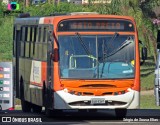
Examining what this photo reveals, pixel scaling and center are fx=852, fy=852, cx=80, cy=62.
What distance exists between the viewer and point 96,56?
23.1 metres

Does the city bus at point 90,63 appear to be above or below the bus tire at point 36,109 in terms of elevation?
above

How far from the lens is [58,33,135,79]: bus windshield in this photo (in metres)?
22.9

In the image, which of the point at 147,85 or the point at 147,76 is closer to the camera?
the point at 147,85

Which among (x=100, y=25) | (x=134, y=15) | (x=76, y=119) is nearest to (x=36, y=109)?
(x=76, y=119)

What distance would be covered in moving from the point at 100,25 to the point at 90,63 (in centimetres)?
123

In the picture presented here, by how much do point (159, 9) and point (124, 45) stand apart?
37.1 m

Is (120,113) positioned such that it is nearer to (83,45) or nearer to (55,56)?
(83,45)

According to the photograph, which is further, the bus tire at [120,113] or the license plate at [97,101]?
the bus tire at [120,113]

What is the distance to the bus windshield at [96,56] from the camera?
22.9 meters

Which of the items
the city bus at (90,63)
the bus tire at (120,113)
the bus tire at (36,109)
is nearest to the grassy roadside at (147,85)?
the bus tire at (36,109)

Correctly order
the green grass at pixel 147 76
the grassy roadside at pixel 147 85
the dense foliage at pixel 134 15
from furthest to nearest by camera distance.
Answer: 1. the dense foliage at pixel 134 15
2. the green grass at pixel 147 76
3. the grassy roadside at pixel 147 85

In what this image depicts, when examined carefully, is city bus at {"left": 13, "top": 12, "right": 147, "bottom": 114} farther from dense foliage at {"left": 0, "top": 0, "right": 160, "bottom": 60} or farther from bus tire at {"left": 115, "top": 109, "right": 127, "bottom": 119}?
dense foliage at {"left": 0, "top": 0, "right": 160, "bottom": 60}

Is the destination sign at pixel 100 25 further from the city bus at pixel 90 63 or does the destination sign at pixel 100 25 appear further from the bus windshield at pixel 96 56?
the bus windshield at pixel 96 56

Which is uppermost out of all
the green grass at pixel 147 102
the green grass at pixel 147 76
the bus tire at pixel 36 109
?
the bus tire at pixel 36 109
